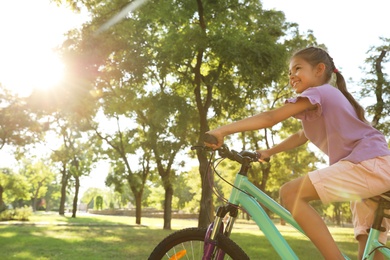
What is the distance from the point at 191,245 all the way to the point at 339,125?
4.23 feet

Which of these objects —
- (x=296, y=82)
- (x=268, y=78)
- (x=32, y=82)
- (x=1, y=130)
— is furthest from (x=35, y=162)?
(x=296, y=82)

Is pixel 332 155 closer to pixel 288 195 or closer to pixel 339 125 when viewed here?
pixel 339 125

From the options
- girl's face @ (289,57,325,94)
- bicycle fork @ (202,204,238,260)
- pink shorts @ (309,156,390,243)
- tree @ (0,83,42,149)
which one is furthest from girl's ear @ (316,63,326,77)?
tree @ (0,83,42,149)

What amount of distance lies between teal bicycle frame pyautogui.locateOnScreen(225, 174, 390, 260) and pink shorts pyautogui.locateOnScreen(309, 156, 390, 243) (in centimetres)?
29

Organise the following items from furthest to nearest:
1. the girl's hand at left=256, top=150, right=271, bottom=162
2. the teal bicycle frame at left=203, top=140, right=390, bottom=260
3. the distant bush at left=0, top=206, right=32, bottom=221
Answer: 1. the distant bush at left=0, top=206, right=32, bottom=221
2. the girl's hand at left=256, top=150, right=271, bottom=162
3. the teal bicycle frame at left=203, top=140, right=390, bottom=260

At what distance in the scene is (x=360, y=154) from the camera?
2805 mm

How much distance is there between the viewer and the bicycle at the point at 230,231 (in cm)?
288

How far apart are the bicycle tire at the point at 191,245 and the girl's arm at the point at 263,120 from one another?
69 cm

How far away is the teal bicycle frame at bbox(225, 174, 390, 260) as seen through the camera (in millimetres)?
2867

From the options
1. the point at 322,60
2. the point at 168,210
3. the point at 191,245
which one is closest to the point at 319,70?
the point at 322,60

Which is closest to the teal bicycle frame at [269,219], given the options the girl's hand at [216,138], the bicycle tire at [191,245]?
the bicycle tire at [191,245]

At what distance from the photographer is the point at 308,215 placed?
2.80m

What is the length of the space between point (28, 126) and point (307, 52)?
65.6ft

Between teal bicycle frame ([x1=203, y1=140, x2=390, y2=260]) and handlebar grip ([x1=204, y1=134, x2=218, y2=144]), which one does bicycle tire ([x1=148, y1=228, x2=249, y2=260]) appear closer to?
teal bicycle frame ([x1=203, y1=140, x2=390, y2=260])
